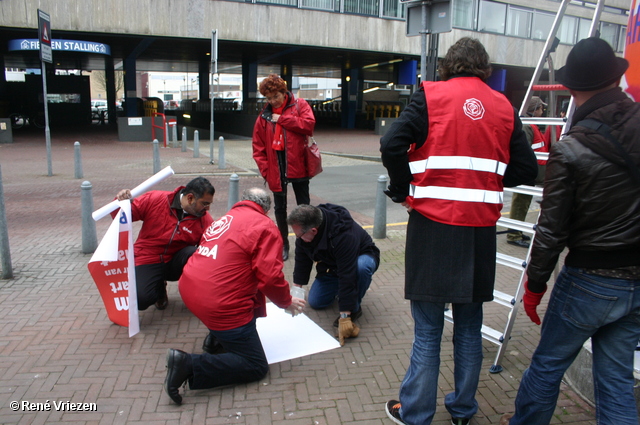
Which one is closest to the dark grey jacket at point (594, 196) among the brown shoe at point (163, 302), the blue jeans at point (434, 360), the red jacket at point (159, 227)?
the blue jeans at point (434, 360)

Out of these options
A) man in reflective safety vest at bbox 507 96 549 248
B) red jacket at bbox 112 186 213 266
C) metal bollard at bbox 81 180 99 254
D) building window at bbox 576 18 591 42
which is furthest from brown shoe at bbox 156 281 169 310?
building window at bbox 576 18 591 42

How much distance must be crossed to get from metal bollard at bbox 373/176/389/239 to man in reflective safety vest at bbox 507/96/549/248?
1627 millimetres

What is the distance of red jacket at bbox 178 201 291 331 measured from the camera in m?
3.17

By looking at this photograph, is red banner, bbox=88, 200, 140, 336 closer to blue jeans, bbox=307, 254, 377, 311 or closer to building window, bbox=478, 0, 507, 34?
blue jeans, bbox=307, 254, 377, 311

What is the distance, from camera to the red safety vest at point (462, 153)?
2420mm

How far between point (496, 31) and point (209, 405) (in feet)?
100

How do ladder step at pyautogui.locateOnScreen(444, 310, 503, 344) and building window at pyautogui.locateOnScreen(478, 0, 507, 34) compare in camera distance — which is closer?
ladder step at pyautogui.locateOnScreen(444, 310, 503, 344)

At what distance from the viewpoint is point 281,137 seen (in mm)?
5395

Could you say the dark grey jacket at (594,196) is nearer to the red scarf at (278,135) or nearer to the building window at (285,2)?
the red scarf at (278,135)

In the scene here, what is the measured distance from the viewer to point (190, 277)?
3.30 metres

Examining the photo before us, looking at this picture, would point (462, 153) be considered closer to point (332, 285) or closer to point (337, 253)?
point (337, 253)

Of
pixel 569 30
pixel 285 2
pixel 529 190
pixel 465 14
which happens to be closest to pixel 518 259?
Answer: pixel 529 190

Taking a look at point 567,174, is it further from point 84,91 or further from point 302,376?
point 84,91

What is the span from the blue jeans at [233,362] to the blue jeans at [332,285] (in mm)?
1129
